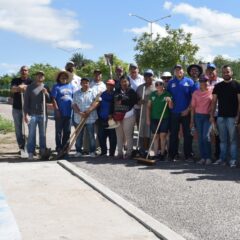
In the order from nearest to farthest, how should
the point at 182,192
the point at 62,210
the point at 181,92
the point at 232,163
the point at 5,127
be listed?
the point at 62,210
the point at 182,192
the point at 232,163
the point at 181,92
the point at 5,127

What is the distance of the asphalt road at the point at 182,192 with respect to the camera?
5.70m

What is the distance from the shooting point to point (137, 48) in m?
42.2

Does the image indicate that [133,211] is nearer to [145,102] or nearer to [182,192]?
[182,192]

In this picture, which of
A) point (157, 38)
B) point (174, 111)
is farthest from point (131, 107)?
point (157, 38)

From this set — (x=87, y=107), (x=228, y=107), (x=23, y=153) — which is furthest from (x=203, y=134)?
(x=23, y=153)

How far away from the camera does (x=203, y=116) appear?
9961mm

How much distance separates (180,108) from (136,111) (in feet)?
3.76

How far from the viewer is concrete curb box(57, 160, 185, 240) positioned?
5.34 m

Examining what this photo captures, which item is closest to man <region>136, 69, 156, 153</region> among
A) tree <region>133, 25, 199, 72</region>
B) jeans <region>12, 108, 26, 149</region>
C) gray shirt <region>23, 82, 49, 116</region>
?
gray shirt <region>23, 82, 49, 116</region>

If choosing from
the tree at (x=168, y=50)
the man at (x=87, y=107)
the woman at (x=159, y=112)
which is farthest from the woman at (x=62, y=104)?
the tree at (x=168, y=50)

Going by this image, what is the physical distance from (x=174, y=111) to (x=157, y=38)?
32.1 m

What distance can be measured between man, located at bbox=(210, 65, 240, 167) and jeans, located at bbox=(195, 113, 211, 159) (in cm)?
31

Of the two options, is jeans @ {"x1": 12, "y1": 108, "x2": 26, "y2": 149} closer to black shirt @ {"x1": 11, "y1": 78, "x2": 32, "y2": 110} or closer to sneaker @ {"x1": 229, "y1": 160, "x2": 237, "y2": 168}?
black shirt @ {"x1": 11, "y1": 78, "x2": 32, "y2": 110}

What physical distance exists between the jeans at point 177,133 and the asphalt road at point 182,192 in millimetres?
547
